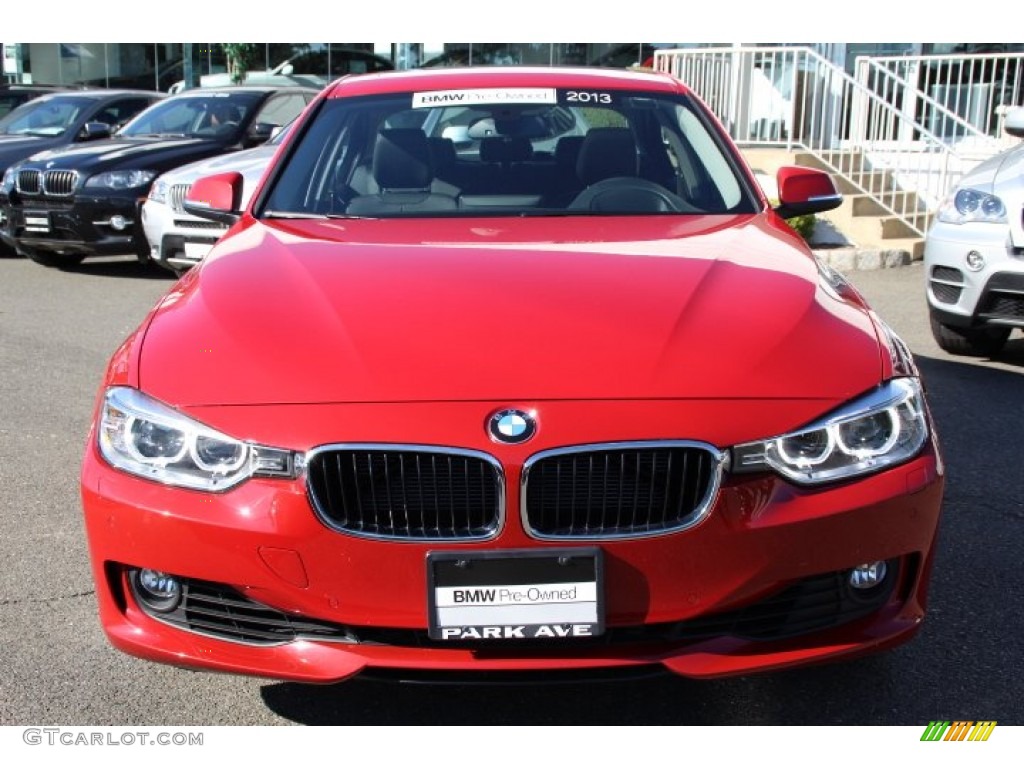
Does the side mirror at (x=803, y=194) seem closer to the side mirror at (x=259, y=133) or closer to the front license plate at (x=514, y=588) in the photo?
the front license plate at (x=514, y=588)

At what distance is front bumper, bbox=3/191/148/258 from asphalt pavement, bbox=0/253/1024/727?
18.1 ft

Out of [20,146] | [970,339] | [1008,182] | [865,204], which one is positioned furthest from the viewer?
[20,146]

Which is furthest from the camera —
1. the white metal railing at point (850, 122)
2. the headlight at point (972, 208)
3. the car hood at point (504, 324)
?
the white metal railing at point (850, 122)

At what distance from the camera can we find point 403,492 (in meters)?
2.54

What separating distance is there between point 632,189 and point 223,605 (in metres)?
2.12

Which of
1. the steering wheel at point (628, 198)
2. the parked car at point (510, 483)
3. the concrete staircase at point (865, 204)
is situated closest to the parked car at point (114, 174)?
the concrete staircase at point (865, 204)

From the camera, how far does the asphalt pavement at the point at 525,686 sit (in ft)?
9.86

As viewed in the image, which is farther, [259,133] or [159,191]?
[259,133]

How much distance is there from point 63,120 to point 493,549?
39.8ft

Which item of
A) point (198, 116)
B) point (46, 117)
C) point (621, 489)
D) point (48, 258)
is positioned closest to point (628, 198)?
point (621, 489)

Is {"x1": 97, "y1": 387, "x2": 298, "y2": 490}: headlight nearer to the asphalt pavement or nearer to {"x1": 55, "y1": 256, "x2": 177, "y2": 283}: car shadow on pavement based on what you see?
the asphalt pavement

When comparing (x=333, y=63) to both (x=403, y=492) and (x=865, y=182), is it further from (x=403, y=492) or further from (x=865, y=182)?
(x=403, y=492)

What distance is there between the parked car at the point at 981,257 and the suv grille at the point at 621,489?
443 centimetres

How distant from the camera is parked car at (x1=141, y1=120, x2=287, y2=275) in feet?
31.3
